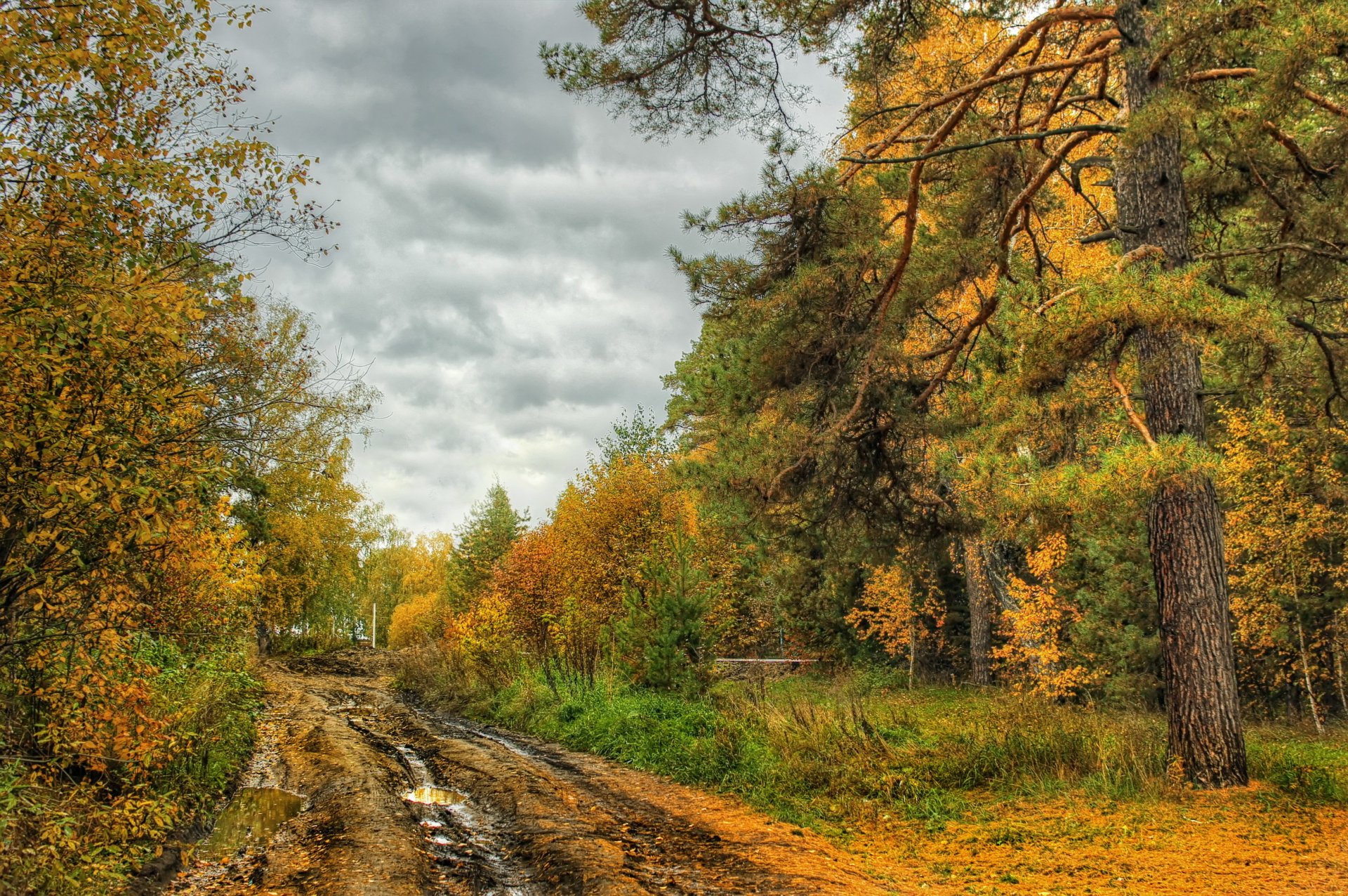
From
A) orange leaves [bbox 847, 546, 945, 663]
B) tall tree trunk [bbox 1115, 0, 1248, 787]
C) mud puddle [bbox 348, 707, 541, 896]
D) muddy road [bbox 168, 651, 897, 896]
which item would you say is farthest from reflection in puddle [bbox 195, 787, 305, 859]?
orange leaves [bbox 847, 546, 945, 663]

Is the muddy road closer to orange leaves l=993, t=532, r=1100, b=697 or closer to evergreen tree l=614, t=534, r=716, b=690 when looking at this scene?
evergreen tree l=614, t=534, r=716, b=690

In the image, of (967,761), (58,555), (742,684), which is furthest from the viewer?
(742,684)

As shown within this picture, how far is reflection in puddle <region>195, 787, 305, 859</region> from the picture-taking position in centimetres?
677

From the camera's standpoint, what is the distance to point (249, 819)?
25.3 ft

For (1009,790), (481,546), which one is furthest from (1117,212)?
(481,546)

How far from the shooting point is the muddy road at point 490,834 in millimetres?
5453

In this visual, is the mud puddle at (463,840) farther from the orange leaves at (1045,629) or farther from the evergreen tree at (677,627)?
the orange leaves at (1045,629)

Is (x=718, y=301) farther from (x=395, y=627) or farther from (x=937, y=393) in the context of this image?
(x=395, y=627)

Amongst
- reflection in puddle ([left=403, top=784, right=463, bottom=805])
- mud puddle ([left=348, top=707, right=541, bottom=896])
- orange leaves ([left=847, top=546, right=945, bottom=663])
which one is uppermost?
orange leaves ([left=847, top=546, right=945, bottom=663])

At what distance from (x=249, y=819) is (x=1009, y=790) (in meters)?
7.50

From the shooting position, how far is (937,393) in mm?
10289

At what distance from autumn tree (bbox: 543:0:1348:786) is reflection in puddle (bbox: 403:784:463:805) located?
5.04 metres

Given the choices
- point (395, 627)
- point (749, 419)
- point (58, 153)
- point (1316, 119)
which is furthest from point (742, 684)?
point (395, 627)

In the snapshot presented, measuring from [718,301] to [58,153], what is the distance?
7.72m
